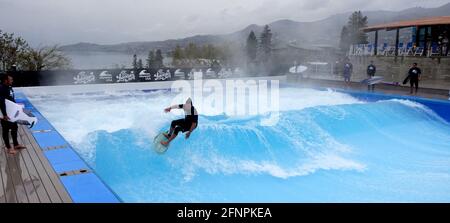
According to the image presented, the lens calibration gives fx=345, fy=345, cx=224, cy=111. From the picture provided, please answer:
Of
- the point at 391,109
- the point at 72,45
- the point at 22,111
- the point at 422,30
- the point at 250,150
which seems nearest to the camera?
the point at 22,111

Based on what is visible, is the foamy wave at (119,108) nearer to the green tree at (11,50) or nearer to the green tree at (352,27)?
the green tree at (11,50)

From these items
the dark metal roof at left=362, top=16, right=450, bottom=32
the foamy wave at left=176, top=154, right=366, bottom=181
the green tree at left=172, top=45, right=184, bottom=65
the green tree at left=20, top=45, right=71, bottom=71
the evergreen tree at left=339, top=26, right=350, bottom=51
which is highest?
the evergreen tree at left=339, top=26, right=350, bottom=51

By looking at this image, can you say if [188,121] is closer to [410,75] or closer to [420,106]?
[420,106]

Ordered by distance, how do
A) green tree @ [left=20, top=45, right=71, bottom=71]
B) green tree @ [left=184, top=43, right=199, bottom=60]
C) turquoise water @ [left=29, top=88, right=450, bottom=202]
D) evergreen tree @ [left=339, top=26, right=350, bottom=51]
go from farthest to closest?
evergreen tree @ [left=339, top=26, right=350, bottom=51] → green tree @ [left=184, top=43, right=199, bottom=60] → green tree @ [left=20, top=45, right=71, bottom=71] → turquoise water @ [left=29, top=88, right=450, bottom=202]

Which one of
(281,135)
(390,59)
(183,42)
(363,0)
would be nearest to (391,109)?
(281,135)

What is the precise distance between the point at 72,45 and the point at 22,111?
575 inches

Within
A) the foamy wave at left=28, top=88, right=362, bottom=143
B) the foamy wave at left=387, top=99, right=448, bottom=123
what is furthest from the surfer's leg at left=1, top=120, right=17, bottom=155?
the foamy wave at left=387, top=99, right=448, bottom=123

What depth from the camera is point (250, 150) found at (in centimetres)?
626

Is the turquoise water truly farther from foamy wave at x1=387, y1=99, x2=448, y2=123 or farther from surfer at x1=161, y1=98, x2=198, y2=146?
surfer at x1=161, y1=98, x2=198, y2=146

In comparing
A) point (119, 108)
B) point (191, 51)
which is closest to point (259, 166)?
point (119, 108)

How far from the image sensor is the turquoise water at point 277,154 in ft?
15.5

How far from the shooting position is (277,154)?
6238mm

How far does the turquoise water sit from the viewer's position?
186 inches
